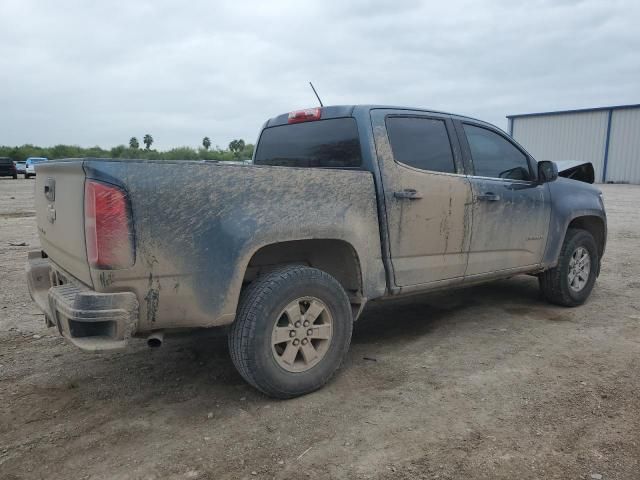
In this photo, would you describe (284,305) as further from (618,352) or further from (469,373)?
(618,352)

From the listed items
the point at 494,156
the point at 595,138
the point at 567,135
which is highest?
the point at 567,135

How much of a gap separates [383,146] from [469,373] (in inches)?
66.5

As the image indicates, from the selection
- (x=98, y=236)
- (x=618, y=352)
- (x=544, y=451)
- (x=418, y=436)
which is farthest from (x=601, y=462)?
(x=98, y=236)

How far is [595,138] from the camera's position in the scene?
3228 cm

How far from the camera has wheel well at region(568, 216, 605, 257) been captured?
18.1 feet

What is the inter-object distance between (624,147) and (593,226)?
1169 inches

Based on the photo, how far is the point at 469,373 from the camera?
12.0 feet

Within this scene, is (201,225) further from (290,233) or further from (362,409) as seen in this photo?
(362,409)

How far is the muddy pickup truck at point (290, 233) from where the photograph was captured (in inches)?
106

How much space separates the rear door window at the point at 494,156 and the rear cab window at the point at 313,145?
1.17 meters

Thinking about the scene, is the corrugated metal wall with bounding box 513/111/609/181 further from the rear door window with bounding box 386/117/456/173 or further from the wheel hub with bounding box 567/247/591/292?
the rear door window with bounding box 386/117/456/173

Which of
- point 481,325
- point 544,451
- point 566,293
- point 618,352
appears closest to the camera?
point 544,451

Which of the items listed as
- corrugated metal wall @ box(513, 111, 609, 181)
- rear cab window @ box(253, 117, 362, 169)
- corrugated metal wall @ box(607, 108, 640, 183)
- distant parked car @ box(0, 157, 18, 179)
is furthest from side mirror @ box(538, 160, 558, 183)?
distant parked car @ box(0, 157, 18, 179)

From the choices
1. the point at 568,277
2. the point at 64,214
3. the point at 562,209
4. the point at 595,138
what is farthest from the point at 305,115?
the point at 595,138
